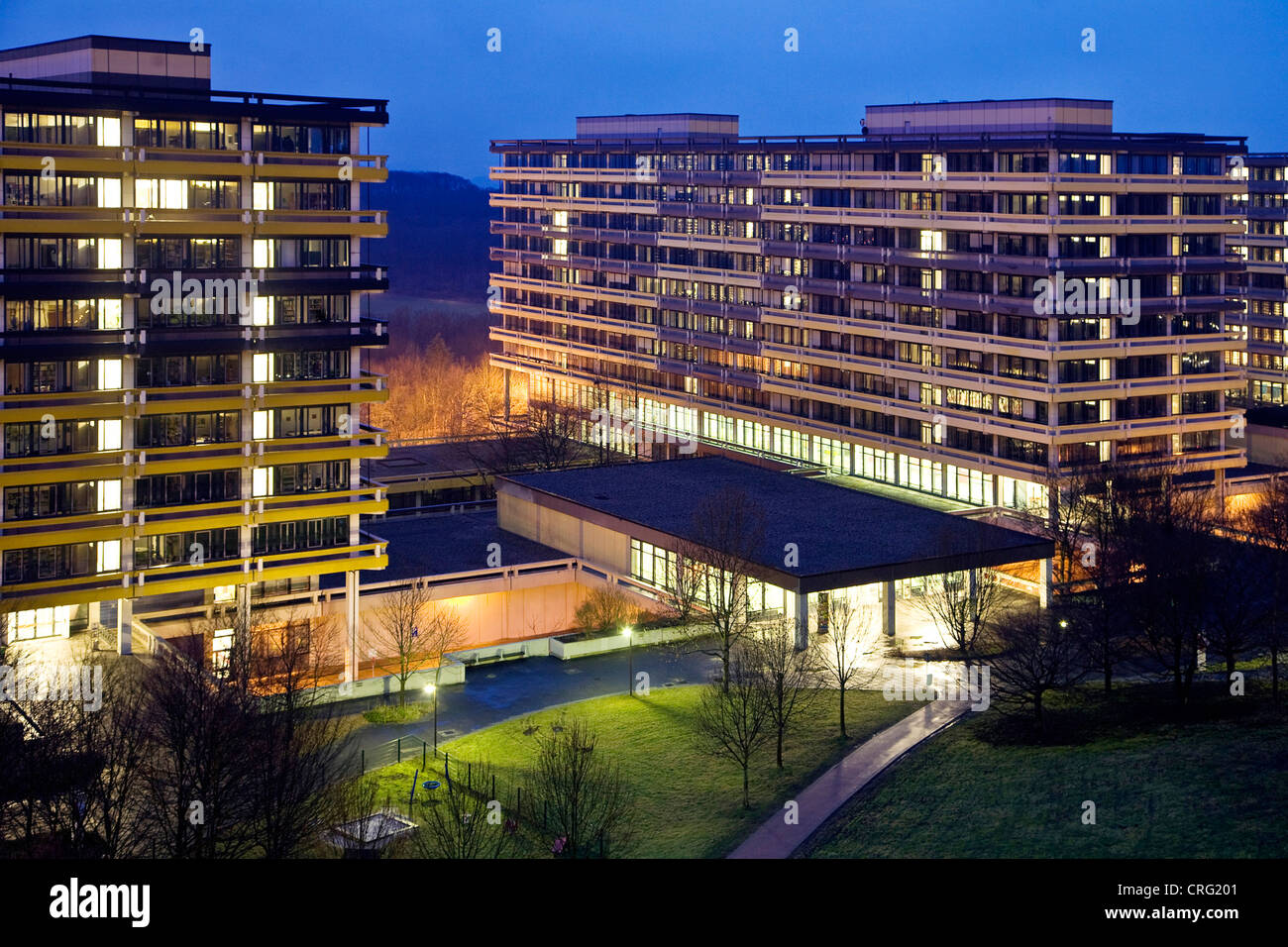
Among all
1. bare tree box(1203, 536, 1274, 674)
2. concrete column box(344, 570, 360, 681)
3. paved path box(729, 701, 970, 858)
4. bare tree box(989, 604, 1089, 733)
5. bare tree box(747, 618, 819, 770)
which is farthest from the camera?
concrete column box(344, 570, 360, 681)

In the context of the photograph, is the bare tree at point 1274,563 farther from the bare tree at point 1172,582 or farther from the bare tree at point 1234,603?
the bare tree at point 1172,582

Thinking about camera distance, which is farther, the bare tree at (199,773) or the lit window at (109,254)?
the lit window at (109,254)

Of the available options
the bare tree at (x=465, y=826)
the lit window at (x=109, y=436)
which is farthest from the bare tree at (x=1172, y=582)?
the lit window at (x=109, y=436)

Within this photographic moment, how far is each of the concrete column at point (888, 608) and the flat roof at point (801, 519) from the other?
127 cm

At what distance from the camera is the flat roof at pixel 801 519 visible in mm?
66875

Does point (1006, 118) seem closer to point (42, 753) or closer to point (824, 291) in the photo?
point (824, 291)

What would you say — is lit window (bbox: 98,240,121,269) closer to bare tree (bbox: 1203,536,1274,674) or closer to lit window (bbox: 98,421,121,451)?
lit window (bbox: 98,421,121,451)

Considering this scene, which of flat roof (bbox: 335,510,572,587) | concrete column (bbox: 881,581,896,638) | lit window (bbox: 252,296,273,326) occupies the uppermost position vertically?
lit window (bbox: 252,296,273,326)

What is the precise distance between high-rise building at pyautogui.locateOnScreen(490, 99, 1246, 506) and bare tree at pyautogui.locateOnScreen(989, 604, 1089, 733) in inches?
1072

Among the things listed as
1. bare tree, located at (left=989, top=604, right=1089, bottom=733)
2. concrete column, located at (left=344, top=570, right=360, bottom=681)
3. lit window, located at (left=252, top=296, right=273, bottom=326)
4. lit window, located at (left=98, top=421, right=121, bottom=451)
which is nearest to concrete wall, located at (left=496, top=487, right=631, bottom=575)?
concrete column, located at (left=344, top=570, right=360, bottom=681)

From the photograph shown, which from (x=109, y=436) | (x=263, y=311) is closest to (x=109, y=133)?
(x=263, y=311)

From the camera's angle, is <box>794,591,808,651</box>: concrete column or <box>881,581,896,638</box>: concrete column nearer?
<box>794,591,808,651</box>: concrete column

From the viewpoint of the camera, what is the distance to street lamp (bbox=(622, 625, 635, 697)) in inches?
2430
